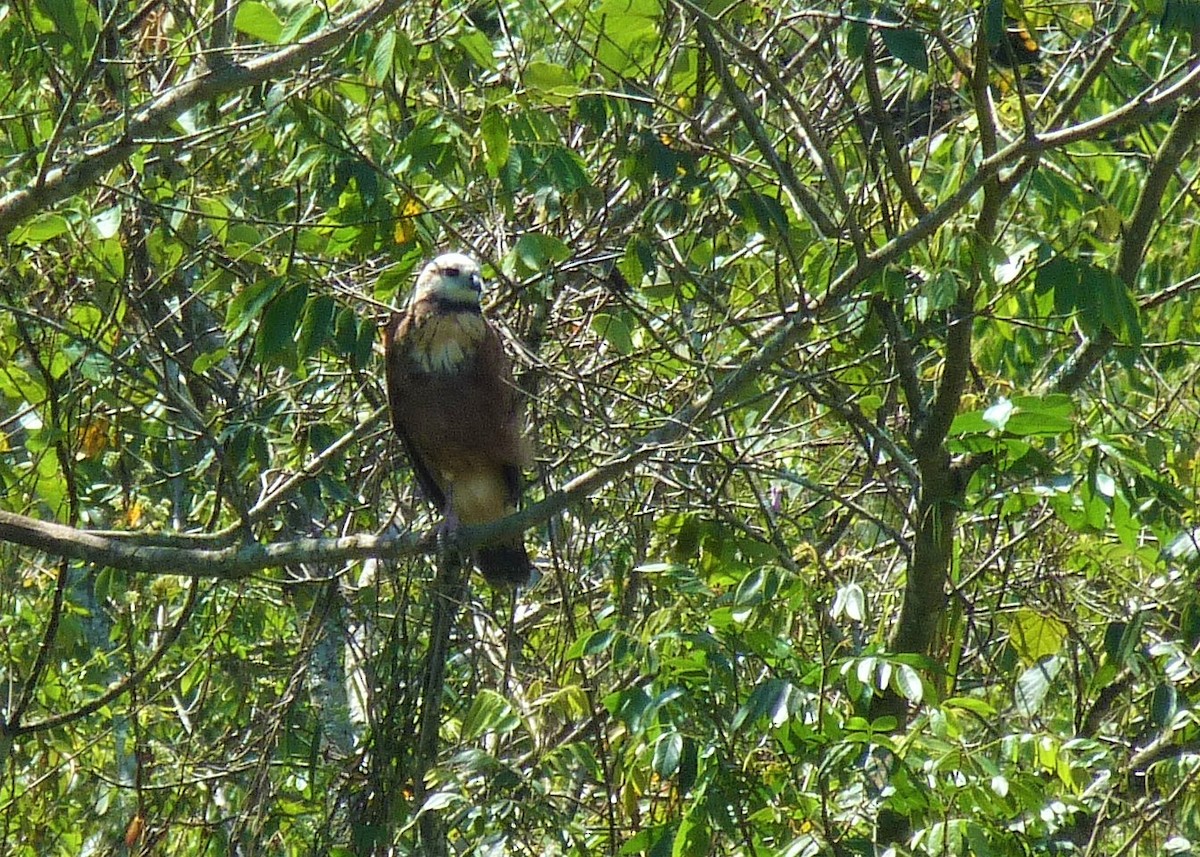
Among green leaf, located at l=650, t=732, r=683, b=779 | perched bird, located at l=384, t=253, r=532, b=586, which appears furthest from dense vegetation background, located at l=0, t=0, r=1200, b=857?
perched bird, located at l=384, t=253, r=532, b=586

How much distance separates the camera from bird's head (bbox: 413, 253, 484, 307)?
13.9 feet

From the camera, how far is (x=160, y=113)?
3049 millimetres

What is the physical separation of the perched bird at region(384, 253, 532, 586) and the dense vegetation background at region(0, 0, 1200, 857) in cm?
13

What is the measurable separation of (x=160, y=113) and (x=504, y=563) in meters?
1.84

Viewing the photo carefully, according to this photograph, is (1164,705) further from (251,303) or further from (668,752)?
(251,303)

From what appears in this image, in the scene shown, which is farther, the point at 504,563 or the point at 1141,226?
the point at 504,563

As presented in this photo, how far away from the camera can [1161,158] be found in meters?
3.61

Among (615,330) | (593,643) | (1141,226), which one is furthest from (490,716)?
(1141,226)

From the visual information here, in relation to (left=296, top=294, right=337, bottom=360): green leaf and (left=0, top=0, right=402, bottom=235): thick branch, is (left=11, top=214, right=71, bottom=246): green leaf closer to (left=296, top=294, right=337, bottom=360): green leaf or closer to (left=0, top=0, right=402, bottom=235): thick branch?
(left=0, top=0, right=402, bottom=235): thick branch

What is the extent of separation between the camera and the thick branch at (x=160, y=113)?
9.49ft

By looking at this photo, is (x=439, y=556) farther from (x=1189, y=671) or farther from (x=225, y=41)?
(x=1189, y=671)

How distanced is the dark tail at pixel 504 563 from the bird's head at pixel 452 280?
2.34ft

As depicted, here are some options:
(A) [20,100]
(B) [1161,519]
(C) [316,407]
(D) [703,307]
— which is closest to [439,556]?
(C) [316,407]

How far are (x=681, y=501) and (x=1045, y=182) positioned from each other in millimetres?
1542
